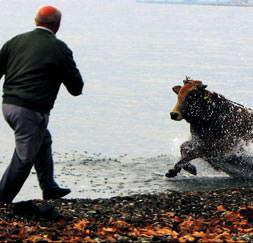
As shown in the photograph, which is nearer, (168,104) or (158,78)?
(168,104)

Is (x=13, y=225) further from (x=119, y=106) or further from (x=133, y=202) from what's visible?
(x=119, y=106)

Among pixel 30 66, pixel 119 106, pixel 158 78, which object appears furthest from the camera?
pixel 158 78

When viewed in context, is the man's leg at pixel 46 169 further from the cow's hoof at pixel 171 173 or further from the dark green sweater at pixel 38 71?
the cow's hoof at pixel 171 173

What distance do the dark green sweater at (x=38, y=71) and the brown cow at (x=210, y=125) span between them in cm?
572

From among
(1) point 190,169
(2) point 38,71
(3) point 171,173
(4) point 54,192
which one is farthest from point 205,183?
(2) point 38,71

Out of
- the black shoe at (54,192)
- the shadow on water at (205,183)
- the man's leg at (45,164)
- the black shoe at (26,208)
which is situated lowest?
the shadow on water at (205,183)

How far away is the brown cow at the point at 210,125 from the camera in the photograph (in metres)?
14.9

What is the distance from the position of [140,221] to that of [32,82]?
6.71 ft

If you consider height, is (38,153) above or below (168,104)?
above

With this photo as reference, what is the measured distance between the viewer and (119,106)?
3139 cm

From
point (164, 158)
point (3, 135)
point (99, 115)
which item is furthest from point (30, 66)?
point (99, 115)

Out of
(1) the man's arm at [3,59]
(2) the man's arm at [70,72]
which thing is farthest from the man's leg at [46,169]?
(1) the man's arm at [3,59]

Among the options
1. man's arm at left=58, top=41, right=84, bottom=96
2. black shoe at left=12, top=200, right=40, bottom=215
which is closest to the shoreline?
black shoe at left=12, top=200, right=40, bottom=215

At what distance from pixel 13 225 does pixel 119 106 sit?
23095 millimetres
